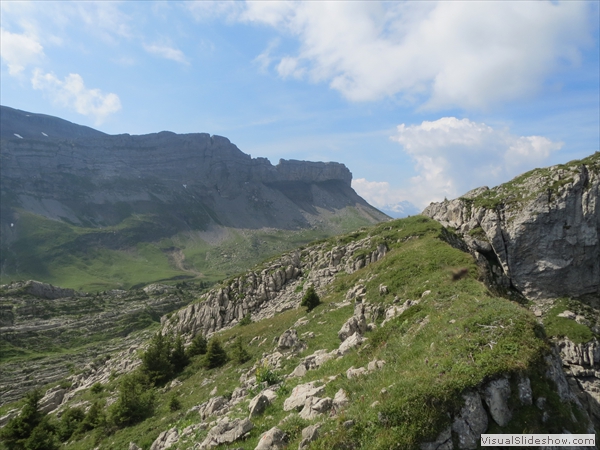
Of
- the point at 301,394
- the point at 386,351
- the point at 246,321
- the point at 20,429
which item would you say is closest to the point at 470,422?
the point at 386,351

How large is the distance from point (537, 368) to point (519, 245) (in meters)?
65.6

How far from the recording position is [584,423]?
12.0 metres

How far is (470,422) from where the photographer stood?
10656 millimetres

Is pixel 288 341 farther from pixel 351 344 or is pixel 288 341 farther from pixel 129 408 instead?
pixel 129 408

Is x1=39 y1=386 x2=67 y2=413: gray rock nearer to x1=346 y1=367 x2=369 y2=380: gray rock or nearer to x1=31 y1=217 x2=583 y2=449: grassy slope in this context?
x1=31 y1=217 x2=583 y2=449: grassy slope

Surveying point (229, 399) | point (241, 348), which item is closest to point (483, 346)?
point (229, 399)

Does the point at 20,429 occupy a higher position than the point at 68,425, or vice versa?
the point at 68,425

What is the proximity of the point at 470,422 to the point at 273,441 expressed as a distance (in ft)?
22.0

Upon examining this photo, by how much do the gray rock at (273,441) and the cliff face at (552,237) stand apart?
64571 millimetres

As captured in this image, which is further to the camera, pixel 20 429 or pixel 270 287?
pixel 270 287

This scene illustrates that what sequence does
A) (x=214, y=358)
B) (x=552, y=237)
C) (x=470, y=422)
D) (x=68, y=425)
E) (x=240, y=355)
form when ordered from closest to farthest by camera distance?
(x=470, y=422), (x=68, y=425), (x=240, y=355), (x=214, y=358), (x=552, y=237)

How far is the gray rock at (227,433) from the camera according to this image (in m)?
13.7

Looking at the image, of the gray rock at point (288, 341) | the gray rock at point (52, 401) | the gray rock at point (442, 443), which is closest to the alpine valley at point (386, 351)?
the gray rock at point (442, 443)

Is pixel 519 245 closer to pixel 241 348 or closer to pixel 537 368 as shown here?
pixel 241 348
